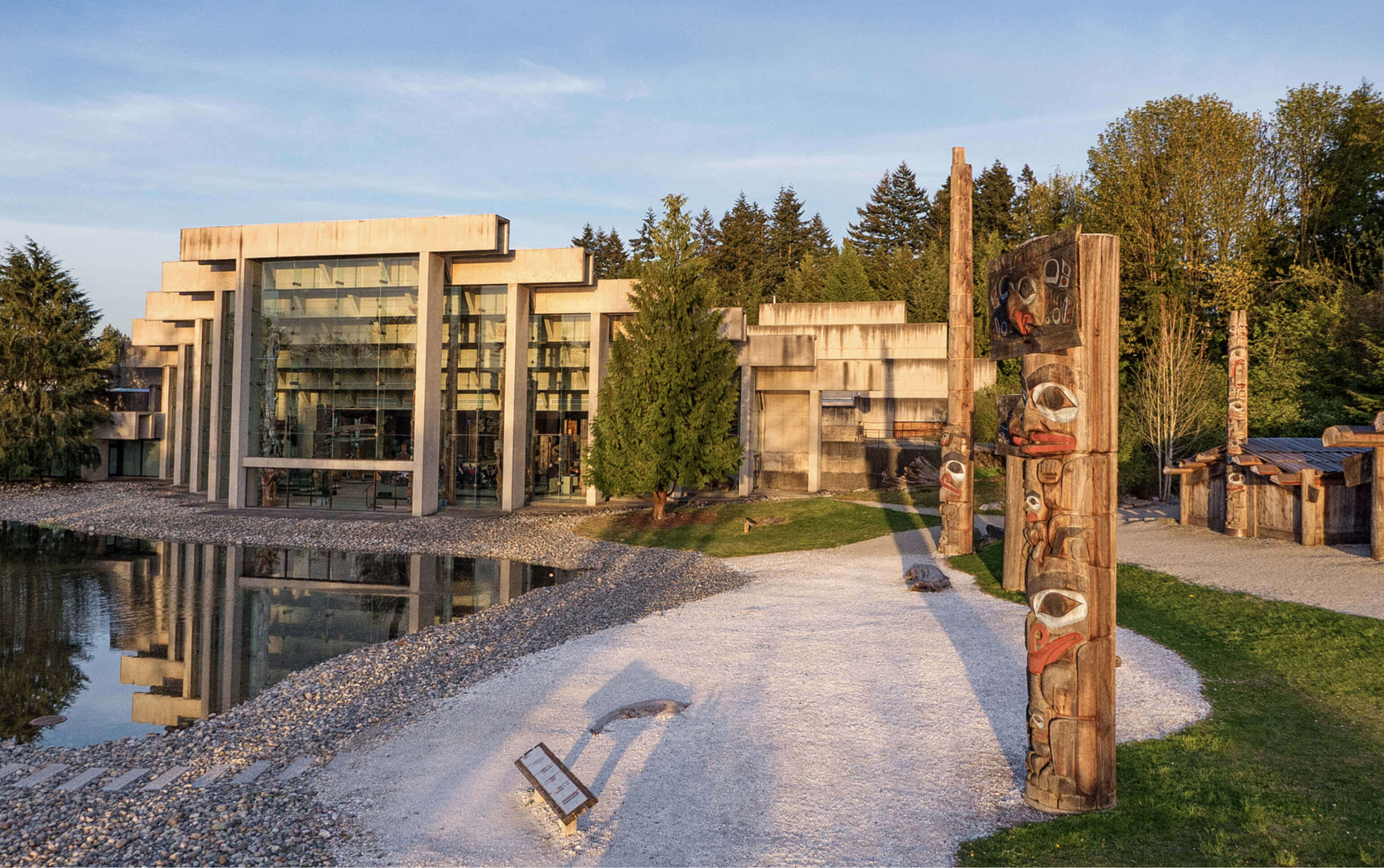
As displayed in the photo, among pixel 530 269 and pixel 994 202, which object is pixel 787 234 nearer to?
pixel 994 202

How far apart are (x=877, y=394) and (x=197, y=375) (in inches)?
1279

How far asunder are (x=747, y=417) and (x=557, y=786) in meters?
30.6

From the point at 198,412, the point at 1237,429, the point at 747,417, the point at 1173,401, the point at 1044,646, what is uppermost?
the point at 1173,401

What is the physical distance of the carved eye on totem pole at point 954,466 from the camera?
19.1 m

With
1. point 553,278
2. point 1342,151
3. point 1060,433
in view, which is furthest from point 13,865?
point 1342,151

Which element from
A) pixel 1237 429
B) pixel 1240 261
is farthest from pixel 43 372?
pixel 1240 261

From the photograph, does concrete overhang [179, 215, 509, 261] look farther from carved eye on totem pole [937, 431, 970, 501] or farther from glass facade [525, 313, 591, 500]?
carved eye on totem pole [937, 431, 970, 501]

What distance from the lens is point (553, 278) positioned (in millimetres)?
30812

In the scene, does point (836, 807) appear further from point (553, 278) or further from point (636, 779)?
point (553, 278)

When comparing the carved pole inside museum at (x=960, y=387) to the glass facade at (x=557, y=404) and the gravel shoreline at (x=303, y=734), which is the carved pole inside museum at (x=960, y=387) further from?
the glass facade at (x=557, y=404)

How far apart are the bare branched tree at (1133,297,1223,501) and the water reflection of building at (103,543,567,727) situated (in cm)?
2243

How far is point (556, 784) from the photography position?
6867 millimetres

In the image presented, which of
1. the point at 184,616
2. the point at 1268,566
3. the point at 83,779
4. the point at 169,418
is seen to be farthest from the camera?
the point at 169,418

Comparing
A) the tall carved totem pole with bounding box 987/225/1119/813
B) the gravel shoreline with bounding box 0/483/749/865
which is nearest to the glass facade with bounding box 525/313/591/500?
the gravel shoreline with bounding box 0/483/749/865
